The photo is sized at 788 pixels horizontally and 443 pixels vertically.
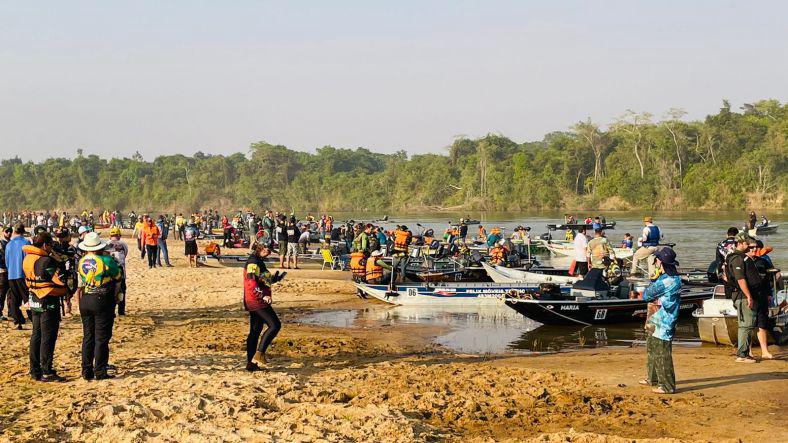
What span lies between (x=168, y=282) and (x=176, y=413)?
603 inches

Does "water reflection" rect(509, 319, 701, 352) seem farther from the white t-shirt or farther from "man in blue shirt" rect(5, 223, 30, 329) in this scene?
"man in blue shirt" rect(5, 223, 30, 329)

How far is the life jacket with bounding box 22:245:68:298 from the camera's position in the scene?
9758 millimetres

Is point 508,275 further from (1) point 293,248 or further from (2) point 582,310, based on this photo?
(1) point 293,248

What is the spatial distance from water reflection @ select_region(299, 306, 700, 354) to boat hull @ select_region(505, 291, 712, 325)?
0.54 ft

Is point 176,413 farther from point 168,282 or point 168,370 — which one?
point 168,282

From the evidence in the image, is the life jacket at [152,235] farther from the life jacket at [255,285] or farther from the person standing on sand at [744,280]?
the person standing on sand at [744,280]

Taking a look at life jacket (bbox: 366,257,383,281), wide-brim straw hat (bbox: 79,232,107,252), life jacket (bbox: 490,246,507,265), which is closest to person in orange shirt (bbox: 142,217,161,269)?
life jacket (bbox: 366,257,383,281)

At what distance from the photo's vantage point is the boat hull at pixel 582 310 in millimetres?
15891

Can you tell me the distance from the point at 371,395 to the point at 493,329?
7.12 meters

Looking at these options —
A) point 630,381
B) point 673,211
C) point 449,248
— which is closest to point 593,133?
point 673,211

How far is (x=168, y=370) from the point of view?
34.7 feet

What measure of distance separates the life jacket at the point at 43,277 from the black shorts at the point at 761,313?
926 cm

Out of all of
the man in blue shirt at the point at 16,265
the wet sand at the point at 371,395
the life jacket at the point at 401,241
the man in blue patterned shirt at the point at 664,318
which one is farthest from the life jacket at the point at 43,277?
the life jacket at the point at 401,241

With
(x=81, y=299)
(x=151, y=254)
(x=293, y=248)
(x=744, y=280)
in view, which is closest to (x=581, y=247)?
(x=744, y=280)
